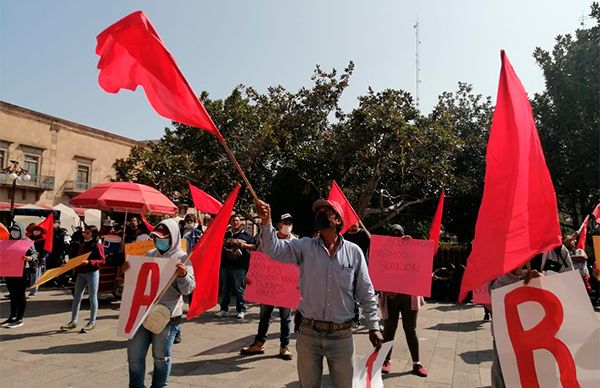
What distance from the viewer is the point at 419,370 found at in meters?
5.76

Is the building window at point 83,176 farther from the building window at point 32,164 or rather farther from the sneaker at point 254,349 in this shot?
the sneaker at point 254,349

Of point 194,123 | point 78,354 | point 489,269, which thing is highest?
point 194,123

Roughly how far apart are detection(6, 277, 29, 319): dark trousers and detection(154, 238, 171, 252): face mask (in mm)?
4893

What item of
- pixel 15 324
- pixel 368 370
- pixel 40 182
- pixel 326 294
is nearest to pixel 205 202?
pixel 15 324

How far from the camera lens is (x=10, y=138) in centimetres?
3600

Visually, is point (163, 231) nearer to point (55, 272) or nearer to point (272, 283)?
point (272, 283)

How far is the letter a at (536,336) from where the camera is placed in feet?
9.33

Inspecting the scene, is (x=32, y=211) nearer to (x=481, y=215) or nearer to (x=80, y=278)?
(x=80, y=278)

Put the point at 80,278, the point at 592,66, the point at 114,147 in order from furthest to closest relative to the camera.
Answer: the point at 114,147, the point at 592,66, the point at 80,278

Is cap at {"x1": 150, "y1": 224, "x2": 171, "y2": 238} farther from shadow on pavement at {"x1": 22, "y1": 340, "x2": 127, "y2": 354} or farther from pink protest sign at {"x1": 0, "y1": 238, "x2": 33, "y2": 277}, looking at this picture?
pink protest sign at {"x1": 0, "y1": 238, "x2": 33, "y2": 277}

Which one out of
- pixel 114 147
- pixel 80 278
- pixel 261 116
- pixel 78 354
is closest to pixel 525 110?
pixel 78 354

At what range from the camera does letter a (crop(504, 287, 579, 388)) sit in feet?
9.33

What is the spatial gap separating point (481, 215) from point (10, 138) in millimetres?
41124

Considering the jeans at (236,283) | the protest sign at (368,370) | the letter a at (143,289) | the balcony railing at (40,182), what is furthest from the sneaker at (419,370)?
the balcony railing at (40,182)
